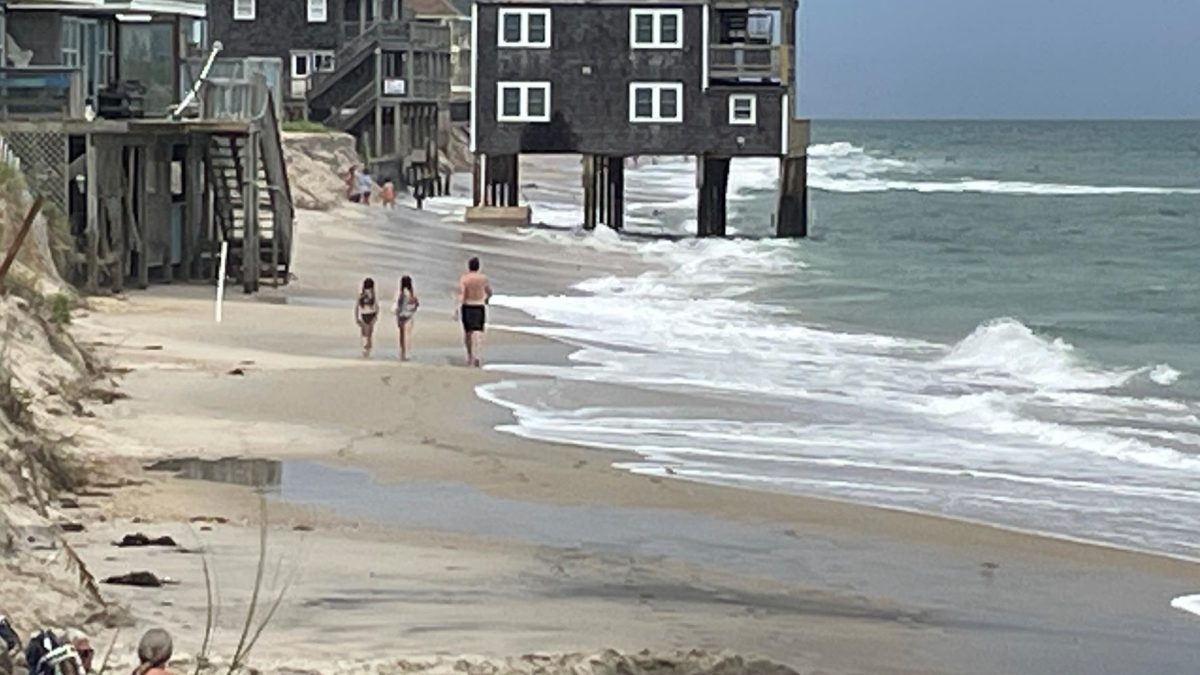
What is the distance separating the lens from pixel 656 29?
57.5m

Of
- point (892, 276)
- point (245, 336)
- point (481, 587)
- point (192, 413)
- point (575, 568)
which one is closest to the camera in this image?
point (481, 587)

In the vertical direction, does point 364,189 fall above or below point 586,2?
below

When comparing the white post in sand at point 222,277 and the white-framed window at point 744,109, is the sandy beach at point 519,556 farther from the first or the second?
the white-framed window at point 744,109

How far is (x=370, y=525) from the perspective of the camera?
1633cm

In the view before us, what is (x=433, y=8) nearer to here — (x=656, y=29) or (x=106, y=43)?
(x=656, y=29)

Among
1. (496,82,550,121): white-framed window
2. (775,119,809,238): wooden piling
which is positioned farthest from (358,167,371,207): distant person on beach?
(775,119,809,238): wooden piling

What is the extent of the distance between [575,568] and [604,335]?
16774 mm

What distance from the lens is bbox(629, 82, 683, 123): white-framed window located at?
57.4 meters

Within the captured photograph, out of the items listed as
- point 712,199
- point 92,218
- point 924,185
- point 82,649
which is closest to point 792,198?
point 712,199

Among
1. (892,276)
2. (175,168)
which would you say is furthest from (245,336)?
(892,276)

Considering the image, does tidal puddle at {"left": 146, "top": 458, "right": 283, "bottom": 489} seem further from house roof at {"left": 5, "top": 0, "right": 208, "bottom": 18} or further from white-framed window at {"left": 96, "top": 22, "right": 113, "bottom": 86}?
white-framed window at {"left": 96, "top": 22, "right": 113, "bottom": 86}

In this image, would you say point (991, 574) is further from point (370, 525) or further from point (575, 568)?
point (370, 525)

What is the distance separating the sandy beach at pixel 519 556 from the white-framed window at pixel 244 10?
50.9 m

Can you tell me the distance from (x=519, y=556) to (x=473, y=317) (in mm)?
11005
